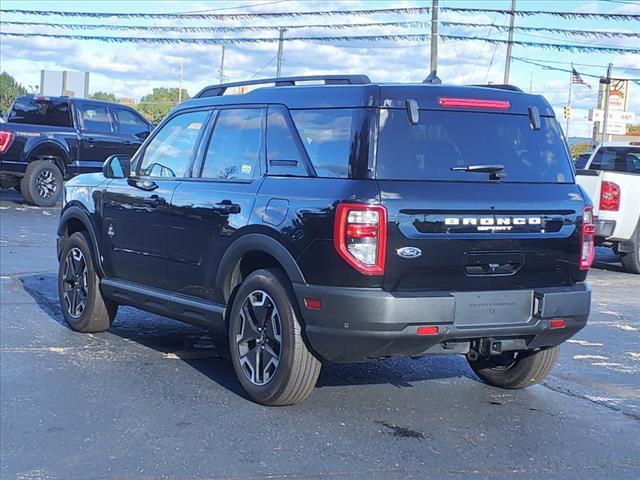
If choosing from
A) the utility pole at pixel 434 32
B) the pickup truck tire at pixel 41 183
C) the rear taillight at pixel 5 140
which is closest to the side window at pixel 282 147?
the rear taillight at pixel 5 140

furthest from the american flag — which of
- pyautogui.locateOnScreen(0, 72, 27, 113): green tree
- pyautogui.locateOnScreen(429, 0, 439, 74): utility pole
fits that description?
pyautogui.locateOnScreen(0, 72, 27, 113): green tree

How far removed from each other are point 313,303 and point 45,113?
1436 cm

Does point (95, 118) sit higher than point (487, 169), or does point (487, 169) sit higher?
point (95, 118)

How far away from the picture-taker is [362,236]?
455cm

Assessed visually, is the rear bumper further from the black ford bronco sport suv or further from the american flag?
the american flag

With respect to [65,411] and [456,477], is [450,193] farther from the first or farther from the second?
[65,411]

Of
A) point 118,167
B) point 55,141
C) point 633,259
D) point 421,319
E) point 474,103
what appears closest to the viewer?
point 421,319

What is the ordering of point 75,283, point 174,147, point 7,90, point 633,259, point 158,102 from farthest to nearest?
point 158,102
point 7,90
point 633,259
point 75,283
point 174,147

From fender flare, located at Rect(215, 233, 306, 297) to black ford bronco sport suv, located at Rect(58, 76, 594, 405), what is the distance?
0.01 m

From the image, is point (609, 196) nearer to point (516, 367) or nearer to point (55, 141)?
point (516, 367)

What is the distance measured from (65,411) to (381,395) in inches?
78.2

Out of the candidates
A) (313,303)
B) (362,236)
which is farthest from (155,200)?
(362,236)

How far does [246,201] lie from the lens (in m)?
5.30

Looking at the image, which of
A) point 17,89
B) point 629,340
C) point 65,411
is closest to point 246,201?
point 65,411
